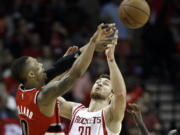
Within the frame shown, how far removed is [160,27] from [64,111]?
5.39 metres

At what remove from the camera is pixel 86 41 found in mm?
11852

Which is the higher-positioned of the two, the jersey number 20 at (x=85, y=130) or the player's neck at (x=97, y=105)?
the player's neck at (x=97, y=105)

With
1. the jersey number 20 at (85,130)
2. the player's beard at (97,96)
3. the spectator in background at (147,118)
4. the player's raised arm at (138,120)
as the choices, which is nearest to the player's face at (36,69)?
the jersey number 20 at (85,130)

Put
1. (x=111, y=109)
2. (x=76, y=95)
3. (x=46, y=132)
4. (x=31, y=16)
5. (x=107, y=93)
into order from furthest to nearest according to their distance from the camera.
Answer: (x=31, y=16)
(x=76, y=95)
(x=107, y=93)
(x=111, y=109)
(x=46, y=132)

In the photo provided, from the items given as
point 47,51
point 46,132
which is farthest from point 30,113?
point 47,51

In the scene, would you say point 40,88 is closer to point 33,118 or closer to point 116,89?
point 33,118

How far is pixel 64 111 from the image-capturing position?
660 centimetres

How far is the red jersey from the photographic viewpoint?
536 centimetres

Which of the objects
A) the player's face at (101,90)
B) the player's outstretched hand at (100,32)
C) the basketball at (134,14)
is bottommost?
the player's face at (101,90)

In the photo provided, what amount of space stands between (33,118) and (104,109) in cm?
118

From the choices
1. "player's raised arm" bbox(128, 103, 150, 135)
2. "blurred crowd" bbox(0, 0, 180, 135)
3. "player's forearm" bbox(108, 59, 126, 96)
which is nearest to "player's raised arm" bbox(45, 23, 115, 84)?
"player's forearm" bbox(108, 59, 126, 96)

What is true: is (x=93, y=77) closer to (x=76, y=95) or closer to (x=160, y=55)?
(x=76, y=95)

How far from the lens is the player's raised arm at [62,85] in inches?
203

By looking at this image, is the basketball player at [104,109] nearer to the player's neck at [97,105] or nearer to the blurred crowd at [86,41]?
the player's neck at [97,105]
